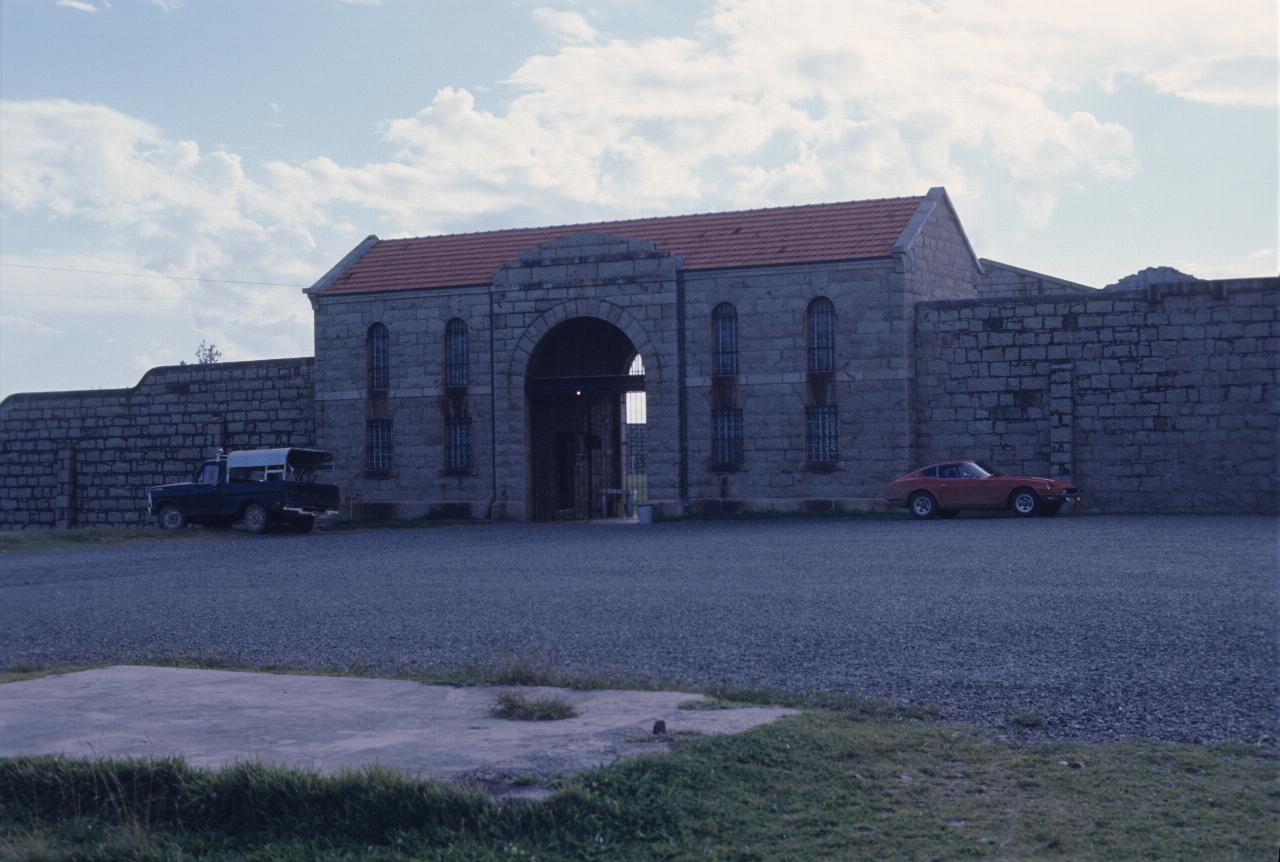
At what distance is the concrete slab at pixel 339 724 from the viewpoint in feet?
20.2

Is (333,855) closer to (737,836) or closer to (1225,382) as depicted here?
(737,836)

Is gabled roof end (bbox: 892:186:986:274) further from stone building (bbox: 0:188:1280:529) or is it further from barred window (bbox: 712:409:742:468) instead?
barred window (bbox: 712:409:742:468)

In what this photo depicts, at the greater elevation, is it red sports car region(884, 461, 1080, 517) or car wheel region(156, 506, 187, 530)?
red sports car region(884, 461, 1080, 517)

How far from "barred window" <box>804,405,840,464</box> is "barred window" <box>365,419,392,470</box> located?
11279mm

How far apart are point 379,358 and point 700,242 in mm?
9151

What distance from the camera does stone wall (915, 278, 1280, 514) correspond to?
27031 millimetres

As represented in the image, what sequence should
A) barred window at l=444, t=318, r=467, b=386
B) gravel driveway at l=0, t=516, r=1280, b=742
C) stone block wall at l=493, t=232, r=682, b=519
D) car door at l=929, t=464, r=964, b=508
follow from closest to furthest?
gravel driveway at l=0, t=516, r=1280, b=742
car door at l=929, t=464, r=964, b=508
stone block wall at l=493, t=232, r=682, b=519
barred window at l=444, t=318, r=467, b=386

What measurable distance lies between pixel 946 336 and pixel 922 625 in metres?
19.3

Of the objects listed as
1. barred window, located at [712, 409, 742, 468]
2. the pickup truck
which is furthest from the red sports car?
the pickup truck

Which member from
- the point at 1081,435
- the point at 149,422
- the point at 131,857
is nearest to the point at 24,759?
the point at 131,857

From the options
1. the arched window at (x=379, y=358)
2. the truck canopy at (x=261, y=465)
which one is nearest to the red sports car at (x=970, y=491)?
the truck canopy at (x=261, y=465)

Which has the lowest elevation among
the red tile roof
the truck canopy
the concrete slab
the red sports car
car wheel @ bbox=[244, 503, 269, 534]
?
the concrete slab

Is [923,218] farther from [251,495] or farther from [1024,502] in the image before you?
[251,495]

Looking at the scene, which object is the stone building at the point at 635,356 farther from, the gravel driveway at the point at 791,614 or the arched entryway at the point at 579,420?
the gravel driveway at the point at 791,614
